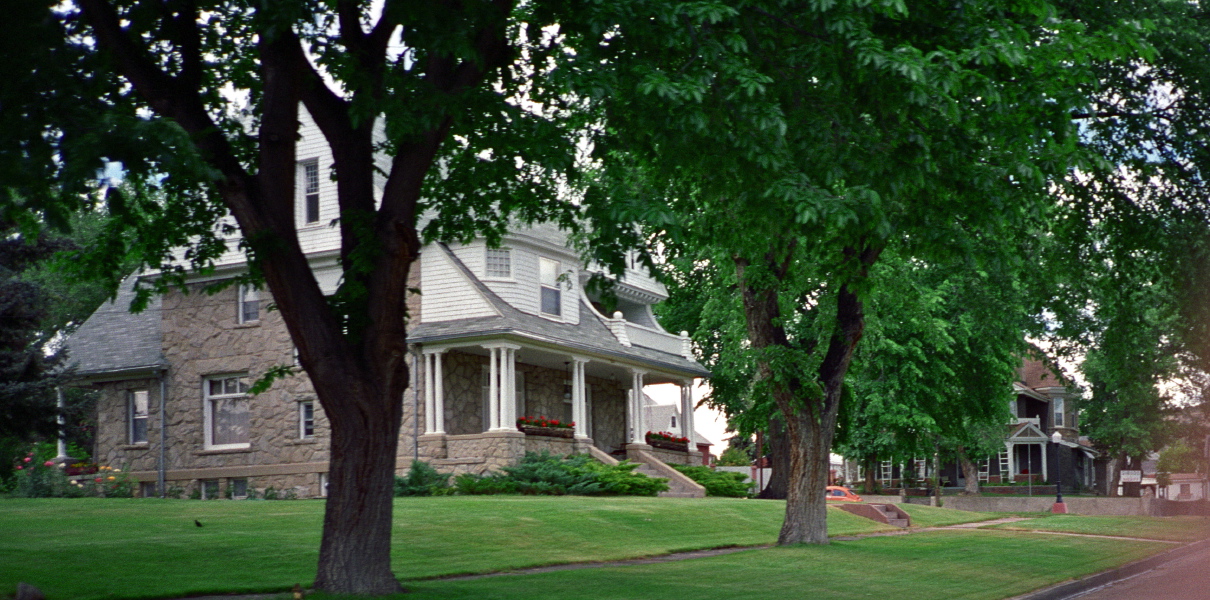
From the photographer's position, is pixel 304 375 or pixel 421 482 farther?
pixel 304 375

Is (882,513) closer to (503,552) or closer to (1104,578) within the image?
(1104,578)

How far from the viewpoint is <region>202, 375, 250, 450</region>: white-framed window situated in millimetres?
32875

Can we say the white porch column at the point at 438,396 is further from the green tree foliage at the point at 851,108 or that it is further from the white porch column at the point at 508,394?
the green tree foliage at the point at 851,108

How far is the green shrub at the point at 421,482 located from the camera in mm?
27578

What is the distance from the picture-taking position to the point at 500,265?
32.5 metres

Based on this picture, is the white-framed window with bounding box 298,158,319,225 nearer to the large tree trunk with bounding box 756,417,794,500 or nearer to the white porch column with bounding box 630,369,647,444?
the white porch column with bounding box 630,369,647,444

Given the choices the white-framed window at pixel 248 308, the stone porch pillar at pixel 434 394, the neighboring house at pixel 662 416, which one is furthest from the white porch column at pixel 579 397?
the neighboring house at pixel 662 416

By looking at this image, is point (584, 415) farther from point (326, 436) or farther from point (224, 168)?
point (224, 168)

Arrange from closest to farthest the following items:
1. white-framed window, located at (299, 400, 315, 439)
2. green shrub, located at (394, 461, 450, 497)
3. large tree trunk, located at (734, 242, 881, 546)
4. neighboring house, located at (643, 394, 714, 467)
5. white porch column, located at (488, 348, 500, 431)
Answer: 1. large tree trunk, located at (734, 242, 881, 546)
2. green shrub, located at (394, 461, 450, 497)
3. white porch column, located at (488, 348, 500, 431)
4. white-framed window, located at (299, 400, 315, 439)
5. neighboring house, located at (643, 394, 714, 467)

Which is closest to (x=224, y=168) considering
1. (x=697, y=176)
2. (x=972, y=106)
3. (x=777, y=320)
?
(x=697, y=176)

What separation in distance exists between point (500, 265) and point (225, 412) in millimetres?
8371

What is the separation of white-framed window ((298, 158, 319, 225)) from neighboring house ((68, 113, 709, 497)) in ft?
0.12

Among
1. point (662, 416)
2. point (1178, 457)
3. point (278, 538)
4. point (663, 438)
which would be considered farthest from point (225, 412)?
point (1178, 457)

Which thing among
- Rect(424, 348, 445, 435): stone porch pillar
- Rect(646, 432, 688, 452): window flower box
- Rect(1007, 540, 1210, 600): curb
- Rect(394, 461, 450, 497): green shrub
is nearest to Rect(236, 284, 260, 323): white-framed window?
Rect(424, 348, 445, 435): stone porch pillar
